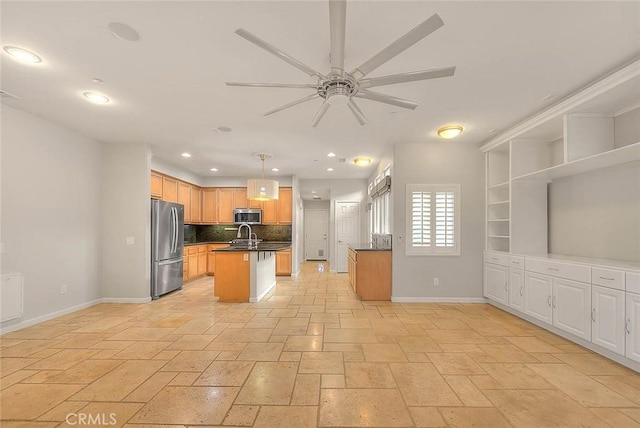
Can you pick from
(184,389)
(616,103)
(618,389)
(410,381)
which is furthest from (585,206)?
(184,389)

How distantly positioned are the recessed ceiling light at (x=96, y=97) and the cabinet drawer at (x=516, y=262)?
561cm

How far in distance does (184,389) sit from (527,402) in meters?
2.60

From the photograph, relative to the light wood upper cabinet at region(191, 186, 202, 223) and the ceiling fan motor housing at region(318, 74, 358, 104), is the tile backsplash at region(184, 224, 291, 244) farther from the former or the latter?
the ceiling fan motor housing at region(318, 74, 358, 104)

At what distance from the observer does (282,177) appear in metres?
7.93

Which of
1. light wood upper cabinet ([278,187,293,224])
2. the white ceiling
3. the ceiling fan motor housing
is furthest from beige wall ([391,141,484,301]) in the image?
light wood upper cabinet ([278,187,293,224])

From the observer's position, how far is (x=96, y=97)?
3.29 metres

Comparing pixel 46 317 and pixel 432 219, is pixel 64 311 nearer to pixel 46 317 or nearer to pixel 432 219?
pixel 46 317

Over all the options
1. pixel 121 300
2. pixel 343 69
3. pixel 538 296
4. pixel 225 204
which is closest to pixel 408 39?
pixel 343 69

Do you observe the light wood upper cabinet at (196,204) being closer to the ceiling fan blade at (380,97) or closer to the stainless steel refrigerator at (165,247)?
the stainless steel refrigerator at (165,247)

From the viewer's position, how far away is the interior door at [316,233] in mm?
11500

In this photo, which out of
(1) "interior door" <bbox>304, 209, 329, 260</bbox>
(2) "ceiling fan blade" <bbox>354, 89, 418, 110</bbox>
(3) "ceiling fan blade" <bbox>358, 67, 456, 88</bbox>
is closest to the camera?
(3) "ceiling fan blade" <bbox>358, 67, 456, 88</bbox>

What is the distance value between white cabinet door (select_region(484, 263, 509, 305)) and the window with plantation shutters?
0.61m

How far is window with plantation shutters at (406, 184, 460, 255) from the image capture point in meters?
5.00

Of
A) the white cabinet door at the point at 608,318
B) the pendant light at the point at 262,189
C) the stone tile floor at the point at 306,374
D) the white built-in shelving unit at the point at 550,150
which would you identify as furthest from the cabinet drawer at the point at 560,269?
the pendant light at the point at 262,189
